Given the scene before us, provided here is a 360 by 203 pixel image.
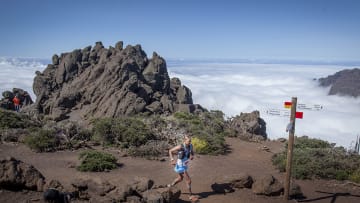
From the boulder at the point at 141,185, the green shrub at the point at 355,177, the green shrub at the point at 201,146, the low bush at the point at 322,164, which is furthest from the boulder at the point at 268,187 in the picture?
the green shrub at the point at 201,146

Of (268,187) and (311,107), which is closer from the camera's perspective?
(311,107)

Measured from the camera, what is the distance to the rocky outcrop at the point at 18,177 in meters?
7.67

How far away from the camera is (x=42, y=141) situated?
1524cm

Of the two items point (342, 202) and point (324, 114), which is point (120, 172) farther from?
point (324, 114)

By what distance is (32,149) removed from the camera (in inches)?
597

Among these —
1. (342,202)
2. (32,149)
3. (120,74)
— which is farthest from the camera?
(120,74)

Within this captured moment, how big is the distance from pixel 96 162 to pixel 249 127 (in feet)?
46.1

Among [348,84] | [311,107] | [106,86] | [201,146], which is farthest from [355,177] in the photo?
[348,84]

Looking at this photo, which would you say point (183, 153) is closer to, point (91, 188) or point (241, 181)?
point (241, 181)

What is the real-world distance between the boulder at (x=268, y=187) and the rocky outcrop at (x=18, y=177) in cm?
586

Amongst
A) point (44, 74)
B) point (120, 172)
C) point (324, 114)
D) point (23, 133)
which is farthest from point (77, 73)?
point (324, 114)

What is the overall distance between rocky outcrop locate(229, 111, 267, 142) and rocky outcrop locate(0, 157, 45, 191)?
51.1 ft

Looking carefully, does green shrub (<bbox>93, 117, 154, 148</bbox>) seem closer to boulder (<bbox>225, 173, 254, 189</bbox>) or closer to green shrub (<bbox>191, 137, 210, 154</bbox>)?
green shrub (<bbox>191, 137, 210, 154</bbox>)

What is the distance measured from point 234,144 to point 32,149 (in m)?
10.6
